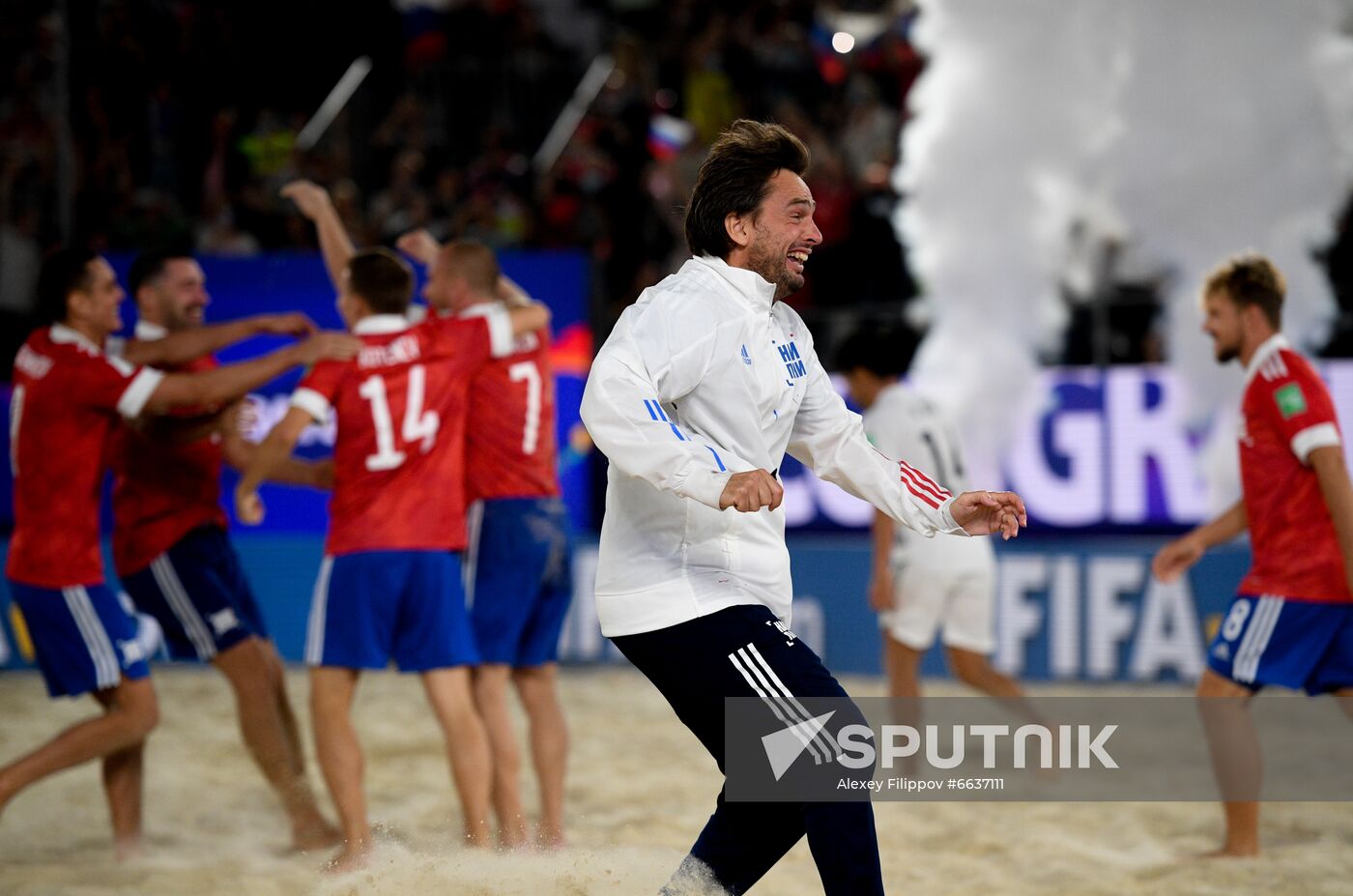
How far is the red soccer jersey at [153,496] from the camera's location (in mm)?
5473

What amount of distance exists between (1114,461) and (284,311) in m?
5.87

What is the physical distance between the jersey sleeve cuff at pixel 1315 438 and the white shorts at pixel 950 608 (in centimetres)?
184

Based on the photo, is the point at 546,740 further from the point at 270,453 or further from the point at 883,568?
the point at 883,568

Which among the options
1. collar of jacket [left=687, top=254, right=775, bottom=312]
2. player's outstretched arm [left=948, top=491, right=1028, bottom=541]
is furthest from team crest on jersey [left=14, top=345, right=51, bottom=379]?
player's outstretched arm [left=948, top=491, right=1028, bottom=541]

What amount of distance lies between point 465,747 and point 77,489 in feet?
5.61

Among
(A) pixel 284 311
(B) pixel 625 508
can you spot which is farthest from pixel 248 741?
(A) pixel 284 311

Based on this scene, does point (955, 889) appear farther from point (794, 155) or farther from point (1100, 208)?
point (1100, 208)

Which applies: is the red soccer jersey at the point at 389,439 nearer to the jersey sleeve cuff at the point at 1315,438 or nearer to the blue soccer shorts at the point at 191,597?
the blue soccer shorts at the point at 191,597

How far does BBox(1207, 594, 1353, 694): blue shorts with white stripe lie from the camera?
4777mm

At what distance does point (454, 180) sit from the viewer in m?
12.9

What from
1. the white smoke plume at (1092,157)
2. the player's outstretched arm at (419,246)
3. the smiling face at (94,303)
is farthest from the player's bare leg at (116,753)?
the white smoke plume at (1092,157)

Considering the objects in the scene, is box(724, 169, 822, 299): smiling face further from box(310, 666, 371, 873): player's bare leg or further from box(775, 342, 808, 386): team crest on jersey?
box(310, 666, 371, 873): player's bare leg

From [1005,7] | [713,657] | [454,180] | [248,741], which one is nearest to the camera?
[713,657]

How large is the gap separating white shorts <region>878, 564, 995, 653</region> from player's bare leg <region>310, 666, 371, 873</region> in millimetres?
2604
